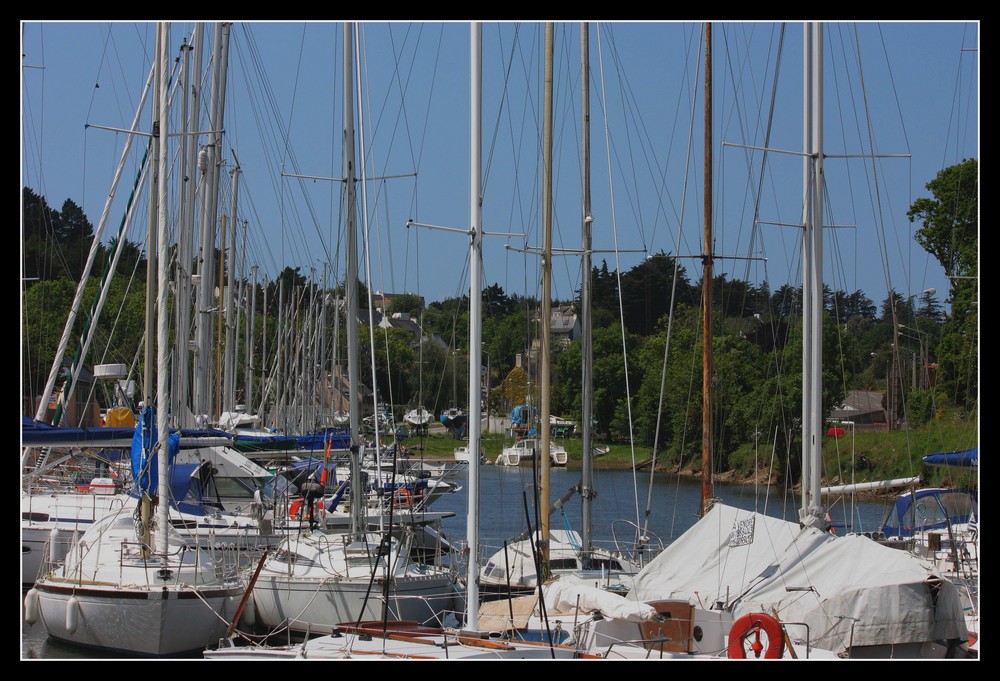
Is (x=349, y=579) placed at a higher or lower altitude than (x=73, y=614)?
higher

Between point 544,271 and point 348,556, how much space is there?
747 centimetres

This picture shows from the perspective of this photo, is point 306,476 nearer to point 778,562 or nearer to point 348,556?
point 348,556

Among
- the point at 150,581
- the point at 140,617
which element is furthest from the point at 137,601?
the point at 150,581

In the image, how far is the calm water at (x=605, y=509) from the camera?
25.2 meters

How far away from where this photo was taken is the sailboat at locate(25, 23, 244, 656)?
17.9 metres

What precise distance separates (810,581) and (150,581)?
32.6 ft

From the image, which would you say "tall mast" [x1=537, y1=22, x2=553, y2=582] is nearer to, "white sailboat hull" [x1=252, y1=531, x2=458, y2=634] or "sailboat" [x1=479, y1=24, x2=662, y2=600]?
"sailboat" [x1=479, y1=24, x2=662, y2=600]

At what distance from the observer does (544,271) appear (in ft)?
78.7

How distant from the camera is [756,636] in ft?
47.1

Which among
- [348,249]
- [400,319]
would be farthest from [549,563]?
[400,319]

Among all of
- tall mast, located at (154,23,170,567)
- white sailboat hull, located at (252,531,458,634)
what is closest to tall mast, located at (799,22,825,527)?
white sailboat hull, located at (252,531,458,634)

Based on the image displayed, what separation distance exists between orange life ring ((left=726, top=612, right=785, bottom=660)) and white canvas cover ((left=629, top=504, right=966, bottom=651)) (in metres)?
0.93

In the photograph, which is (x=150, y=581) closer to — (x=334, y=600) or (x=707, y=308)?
(x=334, y=600)

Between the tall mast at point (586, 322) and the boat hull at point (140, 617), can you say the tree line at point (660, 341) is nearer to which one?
the tall mast at point (586, 322)
